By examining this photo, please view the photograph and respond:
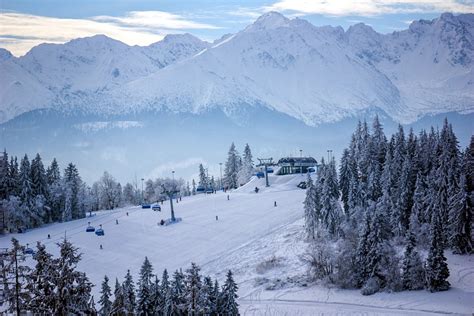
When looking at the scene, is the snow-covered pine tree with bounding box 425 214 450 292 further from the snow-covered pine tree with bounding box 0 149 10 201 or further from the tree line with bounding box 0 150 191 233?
the snow-covered pine tree with bounding box 0 149 10 201

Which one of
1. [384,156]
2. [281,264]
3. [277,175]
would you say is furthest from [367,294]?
[277,175]

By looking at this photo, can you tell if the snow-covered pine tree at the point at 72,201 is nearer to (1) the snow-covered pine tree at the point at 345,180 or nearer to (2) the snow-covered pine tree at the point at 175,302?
(1) the snow-covered pine tree at the point at 345,180

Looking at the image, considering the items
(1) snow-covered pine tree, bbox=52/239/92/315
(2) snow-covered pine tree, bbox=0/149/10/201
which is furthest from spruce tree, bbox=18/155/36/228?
(1) snow-covered pine tree, bbox=52/239/92/315

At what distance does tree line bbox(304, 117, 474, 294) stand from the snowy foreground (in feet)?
7.37

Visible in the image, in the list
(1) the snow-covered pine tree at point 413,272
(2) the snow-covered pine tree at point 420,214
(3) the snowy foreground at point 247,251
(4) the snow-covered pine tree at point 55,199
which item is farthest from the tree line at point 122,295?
(4) the snow-covered pine tree at point 55,199

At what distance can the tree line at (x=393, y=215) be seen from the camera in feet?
212

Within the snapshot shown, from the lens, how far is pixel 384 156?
9481cm

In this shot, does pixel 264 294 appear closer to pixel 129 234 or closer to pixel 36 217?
pixel 129 234

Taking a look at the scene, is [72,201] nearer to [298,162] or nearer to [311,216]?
[298,162]

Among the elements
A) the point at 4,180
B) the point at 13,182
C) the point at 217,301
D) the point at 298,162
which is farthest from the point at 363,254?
the point at 298,162

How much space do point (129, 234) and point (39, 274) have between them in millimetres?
69619

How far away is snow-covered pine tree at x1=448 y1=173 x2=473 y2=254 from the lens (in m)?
70.4

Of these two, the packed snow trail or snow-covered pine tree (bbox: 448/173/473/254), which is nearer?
snow-covered pine tree (bbox: 448/173/473/254)

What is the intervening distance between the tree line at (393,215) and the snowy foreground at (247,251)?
225cm
